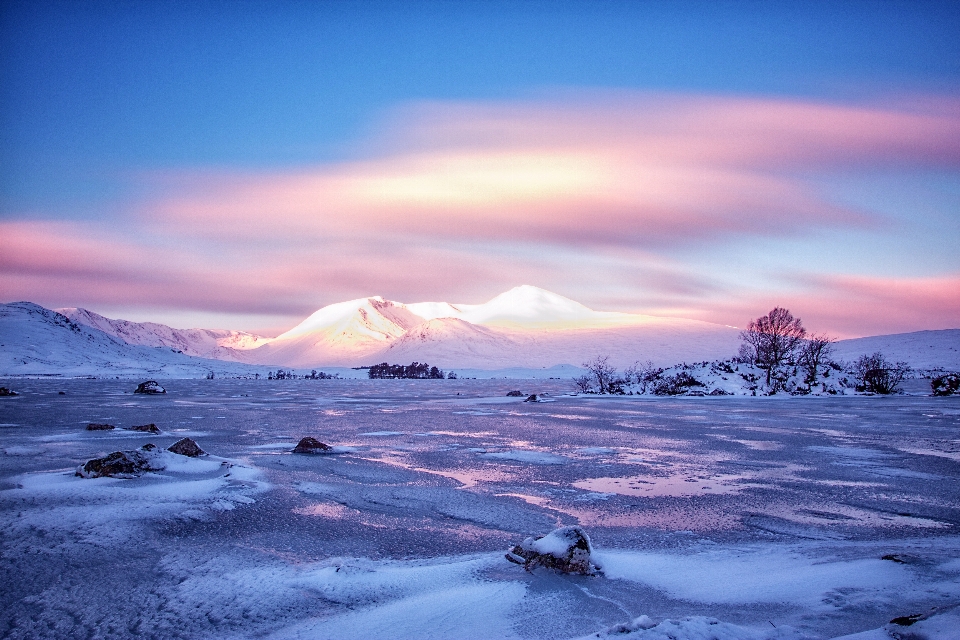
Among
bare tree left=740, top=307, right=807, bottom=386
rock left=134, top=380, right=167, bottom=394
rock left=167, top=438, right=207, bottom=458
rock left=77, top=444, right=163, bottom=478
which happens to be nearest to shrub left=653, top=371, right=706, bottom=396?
bare tree left=740, top=307, right=807, bottom=386

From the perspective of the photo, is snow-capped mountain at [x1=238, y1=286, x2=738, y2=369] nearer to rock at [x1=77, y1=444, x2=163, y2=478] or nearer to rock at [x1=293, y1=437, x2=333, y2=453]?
rock at [x1=293, y1=437, x2=333, y2=453]

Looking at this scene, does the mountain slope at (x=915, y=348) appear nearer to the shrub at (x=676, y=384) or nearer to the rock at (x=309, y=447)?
the shrub at (x=676, y=384)

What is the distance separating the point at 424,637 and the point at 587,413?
1656 centimetres

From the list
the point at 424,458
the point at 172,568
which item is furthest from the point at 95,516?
the point at 424,458

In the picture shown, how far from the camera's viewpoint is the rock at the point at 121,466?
274 inches

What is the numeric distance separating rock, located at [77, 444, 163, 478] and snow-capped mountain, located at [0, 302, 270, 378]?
53.2 metres

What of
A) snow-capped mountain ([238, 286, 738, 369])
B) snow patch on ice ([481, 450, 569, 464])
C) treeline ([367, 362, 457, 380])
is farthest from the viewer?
snow-capped mountain ([238, 286, 738, 369])

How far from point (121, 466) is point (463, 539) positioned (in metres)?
4.54

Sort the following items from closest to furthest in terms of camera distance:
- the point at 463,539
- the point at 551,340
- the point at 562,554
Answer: the point at 562,554 → the point at 463,539 → the point at 551,340

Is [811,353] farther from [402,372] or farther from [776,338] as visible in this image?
[402,372]

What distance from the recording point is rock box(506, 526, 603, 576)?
403 cm

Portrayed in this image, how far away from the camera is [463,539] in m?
4.95

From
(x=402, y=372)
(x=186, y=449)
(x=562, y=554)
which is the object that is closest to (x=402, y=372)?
(x=402, y=372)

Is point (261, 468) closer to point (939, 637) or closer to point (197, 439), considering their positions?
point (197, 439)
